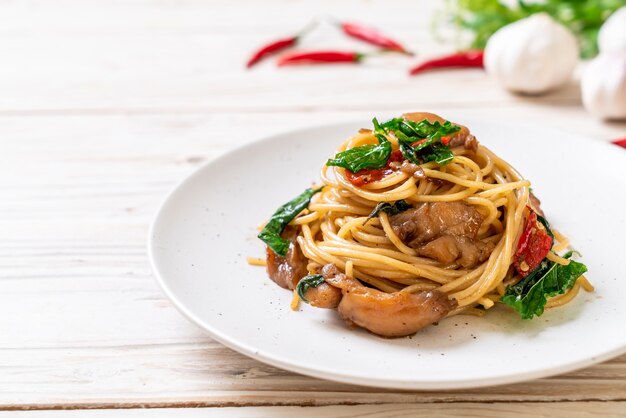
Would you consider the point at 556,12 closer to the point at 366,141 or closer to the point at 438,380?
the point at 366,141

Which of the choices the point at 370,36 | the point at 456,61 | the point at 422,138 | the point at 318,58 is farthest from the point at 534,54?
the point at 422,138

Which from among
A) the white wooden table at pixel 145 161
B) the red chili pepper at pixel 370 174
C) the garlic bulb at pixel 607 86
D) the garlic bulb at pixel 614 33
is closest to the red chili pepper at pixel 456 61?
the white wooden table at pixel 145 161

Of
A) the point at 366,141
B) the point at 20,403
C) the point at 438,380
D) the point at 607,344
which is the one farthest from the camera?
the point at 366,141

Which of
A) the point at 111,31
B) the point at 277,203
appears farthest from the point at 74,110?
the point at 277,203

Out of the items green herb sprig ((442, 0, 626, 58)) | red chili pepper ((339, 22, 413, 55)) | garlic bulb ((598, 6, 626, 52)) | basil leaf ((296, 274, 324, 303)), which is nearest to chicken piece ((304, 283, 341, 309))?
basil leaf ((296, 274, 324, 303))

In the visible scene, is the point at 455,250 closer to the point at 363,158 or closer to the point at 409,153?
the point at 409,153

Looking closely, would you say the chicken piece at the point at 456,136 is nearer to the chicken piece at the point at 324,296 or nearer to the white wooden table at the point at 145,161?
the chicken piece at the point at 324,296
